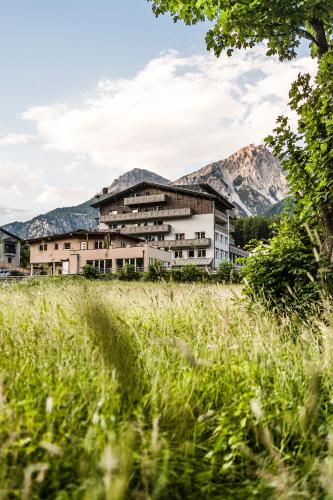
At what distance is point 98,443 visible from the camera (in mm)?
2305

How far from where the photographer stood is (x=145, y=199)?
67812 millimetres

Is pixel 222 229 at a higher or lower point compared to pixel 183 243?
higher

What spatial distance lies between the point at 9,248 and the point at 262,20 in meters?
90.3

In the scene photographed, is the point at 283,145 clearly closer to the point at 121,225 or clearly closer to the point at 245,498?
the point at 245,498

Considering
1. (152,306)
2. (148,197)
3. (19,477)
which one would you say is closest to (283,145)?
(152,306)

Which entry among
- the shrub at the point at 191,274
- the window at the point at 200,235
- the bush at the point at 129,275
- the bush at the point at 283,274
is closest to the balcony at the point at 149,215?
the window at the point at 200,235

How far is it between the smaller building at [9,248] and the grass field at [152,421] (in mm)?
89612

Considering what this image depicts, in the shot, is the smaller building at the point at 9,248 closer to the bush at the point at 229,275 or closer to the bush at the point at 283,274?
the bush at the point at 229,275

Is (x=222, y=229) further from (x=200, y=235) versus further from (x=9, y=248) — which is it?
(x=9, y=248)

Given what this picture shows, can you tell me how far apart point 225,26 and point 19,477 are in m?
8.82

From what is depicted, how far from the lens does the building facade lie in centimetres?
6469

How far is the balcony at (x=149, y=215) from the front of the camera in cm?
6584

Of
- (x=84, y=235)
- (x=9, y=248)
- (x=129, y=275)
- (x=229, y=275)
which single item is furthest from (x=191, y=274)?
(x=9, y=248)

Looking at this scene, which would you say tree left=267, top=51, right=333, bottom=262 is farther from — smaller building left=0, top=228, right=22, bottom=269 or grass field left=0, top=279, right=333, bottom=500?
smaller building left=0, top=228, right=22, bottom=269
